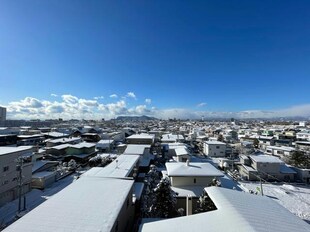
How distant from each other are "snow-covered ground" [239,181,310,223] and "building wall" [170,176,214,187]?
5502 millimetres

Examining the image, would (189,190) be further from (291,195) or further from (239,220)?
(291,195)

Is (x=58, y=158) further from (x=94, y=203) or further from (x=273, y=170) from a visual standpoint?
(x=273, y=170)

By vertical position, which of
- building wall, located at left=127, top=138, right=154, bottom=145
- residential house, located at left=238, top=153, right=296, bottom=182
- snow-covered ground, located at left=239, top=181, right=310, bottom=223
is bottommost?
snow-covered ground, located at left=239, top=181, right=310, bottom=223

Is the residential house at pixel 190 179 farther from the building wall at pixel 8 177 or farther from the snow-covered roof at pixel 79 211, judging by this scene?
the building wall at pixel 8 177

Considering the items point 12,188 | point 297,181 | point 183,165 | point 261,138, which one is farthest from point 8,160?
point 261,138

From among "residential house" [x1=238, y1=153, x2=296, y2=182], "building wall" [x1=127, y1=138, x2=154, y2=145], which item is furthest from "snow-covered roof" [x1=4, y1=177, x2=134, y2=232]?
"building wall" [x1=127, y1=138, x2=154, y2=145]

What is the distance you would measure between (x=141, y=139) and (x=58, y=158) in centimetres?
1463

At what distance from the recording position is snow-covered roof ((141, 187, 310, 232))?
651 centimetres

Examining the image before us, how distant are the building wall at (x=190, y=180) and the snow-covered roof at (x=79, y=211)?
18.5 feet

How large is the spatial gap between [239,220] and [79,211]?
6.27 meters

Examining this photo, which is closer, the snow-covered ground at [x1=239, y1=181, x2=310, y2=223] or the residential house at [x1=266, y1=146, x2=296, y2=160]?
the snow-covered ground at [x1=239, y1=181, x2=310, y2=223]

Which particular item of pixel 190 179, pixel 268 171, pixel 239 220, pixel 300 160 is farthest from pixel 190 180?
pixel 300 160

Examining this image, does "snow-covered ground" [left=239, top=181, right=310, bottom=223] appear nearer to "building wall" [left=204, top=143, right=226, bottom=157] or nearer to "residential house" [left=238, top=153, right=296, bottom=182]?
"residential house" [left=238, top=153, right=296, bottom=182]

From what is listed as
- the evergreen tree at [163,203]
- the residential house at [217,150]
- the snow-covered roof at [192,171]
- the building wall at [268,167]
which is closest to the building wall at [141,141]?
the residential house at [217,150]
